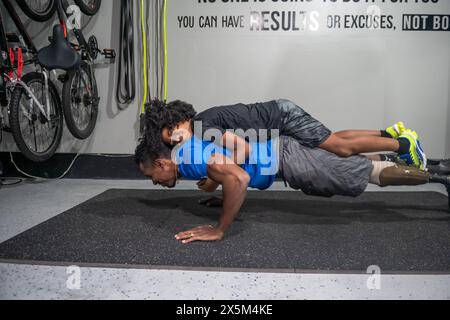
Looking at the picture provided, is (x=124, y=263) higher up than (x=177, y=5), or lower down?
lower down

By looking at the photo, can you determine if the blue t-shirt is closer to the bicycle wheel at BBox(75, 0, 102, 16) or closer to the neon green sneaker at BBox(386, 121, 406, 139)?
the neon green sneaker at BBox(386, 121, 406, 139)

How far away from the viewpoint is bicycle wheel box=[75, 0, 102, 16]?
2.78 meters

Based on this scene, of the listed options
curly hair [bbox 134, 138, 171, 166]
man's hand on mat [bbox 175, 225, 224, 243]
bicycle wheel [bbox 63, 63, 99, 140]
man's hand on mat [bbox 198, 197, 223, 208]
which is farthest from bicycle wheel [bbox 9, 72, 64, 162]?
man's hand on mat [bbox 175, 225, 224, 243]

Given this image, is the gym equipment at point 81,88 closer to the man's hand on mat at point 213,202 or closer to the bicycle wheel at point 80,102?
the bicycle wheel at point 80,102

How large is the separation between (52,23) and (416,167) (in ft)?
10.3

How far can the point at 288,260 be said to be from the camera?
4.50ft

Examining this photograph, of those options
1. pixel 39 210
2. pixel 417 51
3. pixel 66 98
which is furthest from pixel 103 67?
pixel 417 51

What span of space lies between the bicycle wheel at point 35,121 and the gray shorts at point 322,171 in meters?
1.79

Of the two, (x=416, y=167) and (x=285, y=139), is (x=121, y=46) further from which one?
(x=416, y=167)

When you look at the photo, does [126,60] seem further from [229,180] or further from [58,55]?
[229,180]

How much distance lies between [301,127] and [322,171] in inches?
11.2

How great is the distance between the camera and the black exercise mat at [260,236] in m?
1.36

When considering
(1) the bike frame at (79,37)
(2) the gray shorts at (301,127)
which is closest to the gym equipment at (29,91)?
(1) the bike frame at (79,37)

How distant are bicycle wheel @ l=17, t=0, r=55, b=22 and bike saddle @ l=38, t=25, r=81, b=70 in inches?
9.9
